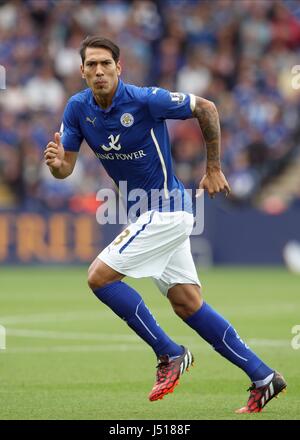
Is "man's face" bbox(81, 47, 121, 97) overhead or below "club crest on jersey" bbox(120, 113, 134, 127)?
overhead

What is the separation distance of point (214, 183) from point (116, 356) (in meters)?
3.17

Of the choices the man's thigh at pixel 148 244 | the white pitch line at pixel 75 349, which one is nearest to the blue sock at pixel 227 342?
the man's thigh at pixel 148 244

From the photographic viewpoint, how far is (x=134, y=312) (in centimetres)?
723

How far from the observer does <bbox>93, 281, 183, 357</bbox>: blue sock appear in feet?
23.4

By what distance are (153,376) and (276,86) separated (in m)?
14.9

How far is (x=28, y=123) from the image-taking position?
72.2 feet

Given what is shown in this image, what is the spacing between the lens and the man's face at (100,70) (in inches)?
281

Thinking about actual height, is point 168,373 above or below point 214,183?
below

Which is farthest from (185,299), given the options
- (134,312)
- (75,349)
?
(75,349)

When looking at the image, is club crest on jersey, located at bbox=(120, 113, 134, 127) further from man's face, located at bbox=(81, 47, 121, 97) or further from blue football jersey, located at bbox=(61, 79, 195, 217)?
Answer: man's face, located at bbox=(81, 47, 121, 97)

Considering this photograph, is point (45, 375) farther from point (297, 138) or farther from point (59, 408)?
point (297, 138)

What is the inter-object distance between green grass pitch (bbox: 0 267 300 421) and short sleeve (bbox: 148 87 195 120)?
185 cm

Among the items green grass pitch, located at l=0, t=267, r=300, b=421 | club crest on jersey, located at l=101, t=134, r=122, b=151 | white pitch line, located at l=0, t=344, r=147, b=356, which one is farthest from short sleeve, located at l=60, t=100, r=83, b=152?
white pitch line, located at l=0, t=344, r=147, b=356

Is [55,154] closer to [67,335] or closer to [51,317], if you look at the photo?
[67,335]
